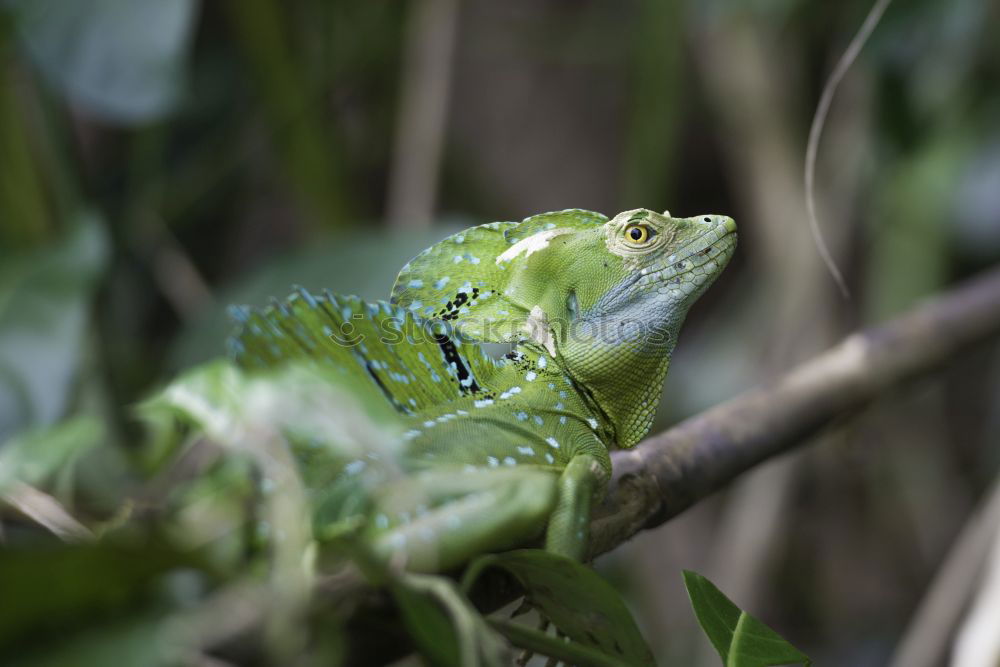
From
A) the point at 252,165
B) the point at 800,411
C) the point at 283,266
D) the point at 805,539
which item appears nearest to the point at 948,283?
the point at 805,539

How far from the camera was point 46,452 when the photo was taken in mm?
1026

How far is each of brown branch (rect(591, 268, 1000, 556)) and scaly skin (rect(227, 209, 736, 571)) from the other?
4cm

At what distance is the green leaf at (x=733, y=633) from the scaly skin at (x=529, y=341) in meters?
0.14

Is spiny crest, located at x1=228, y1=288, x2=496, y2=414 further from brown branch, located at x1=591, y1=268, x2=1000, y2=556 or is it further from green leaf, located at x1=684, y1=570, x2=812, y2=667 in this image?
green leaf, located at x1=684, y1=570, x2=812, y2=667

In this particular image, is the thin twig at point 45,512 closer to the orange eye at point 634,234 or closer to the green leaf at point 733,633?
the green leaf at point 733,633

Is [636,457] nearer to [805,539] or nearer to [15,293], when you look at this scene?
[15,293]

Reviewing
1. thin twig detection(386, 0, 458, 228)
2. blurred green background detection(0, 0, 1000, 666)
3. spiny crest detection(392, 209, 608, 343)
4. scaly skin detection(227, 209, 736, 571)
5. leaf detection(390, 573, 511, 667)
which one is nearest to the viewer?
leaf detection(390, 573, 511, 667)

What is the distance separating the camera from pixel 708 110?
345cm

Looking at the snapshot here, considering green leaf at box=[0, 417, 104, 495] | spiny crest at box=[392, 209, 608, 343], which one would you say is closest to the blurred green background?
green leaf at box=[0, 417, 104, 495]

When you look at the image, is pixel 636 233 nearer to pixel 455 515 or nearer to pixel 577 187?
pixel 455 515

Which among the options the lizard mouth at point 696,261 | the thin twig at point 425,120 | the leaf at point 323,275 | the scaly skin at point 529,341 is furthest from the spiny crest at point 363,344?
the thin twig at point 425,120

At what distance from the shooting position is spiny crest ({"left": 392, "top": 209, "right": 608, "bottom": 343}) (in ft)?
3.58

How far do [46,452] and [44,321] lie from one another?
Result: 2.92 feet

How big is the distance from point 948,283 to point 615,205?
3.80 ft
